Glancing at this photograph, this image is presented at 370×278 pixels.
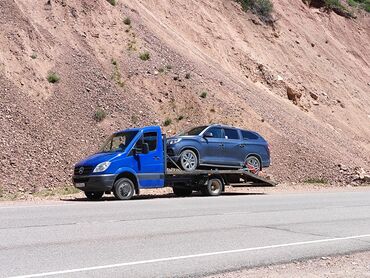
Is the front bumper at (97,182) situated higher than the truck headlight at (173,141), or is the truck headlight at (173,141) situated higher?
the truck headlight at (173,141)

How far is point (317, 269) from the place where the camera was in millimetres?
8250

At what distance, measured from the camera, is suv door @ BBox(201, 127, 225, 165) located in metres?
19.6

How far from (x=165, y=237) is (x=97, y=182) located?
726 centimetres

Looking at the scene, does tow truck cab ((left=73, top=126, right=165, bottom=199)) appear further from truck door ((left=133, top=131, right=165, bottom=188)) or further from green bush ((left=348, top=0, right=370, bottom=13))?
green bush ((left=348, top=0, right=370, bottom=13))

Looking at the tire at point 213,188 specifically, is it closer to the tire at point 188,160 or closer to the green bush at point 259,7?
the tire at point 188,160

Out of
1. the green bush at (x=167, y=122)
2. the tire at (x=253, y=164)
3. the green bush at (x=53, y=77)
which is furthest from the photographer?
the green bush at (x=167, y=122)

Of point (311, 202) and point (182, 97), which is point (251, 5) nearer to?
point (182, 97)

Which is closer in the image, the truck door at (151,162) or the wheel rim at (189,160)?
the truck door at (151,162)

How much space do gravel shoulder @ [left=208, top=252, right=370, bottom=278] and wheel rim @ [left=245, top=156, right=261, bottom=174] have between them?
39.1ft

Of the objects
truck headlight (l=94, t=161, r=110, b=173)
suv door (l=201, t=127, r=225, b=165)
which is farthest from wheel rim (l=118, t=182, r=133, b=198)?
suv door (l=201, t=127, r=225, b=165)

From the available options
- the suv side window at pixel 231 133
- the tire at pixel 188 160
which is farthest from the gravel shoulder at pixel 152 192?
the suv side window at pixel 231 133

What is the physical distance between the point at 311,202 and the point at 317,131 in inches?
615

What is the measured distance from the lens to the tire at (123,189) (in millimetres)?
17605

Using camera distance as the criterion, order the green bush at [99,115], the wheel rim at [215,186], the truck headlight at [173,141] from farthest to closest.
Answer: the green bush at [99,115]
the wheel rim at [215,186]
the truck headlight at [173,141]
